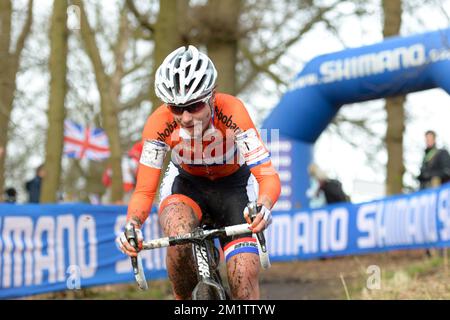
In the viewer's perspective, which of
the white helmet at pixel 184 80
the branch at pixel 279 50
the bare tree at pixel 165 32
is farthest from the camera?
the branch at pixel 279 50

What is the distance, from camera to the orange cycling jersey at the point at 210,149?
5559 mm

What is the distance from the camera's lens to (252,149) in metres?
5.56

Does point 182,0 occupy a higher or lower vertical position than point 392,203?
higher

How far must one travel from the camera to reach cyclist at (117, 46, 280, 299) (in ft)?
17.6

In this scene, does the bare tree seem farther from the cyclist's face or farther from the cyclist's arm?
the cyclist's face

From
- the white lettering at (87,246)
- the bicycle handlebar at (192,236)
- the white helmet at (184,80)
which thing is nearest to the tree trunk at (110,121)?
the white lettering at (87,246)

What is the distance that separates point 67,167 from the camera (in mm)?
40594

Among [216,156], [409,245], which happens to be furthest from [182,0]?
[216,156]

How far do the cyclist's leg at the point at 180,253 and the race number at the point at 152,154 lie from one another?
317 mm

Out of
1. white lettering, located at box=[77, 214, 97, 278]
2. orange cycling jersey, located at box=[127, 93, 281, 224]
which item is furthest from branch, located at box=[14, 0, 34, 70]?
orange cycling jersey, located at box=[127, 93, 281, 224]

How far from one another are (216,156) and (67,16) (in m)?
6.81

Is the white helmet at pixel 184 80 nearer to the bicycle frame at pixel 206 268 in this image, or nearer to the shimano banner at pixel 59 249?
the bicycle frame at pixel 206 268
